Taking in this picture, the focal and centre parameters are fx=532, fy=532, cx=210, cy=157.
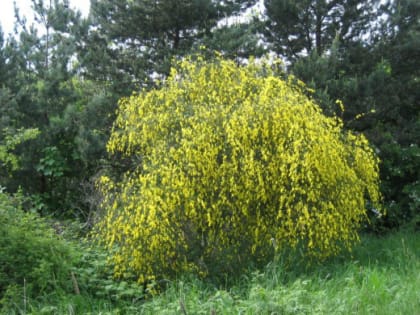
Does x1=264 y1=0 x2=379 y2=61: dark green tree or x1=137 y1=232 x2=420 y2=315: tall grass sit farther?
x1=264 y1=0 x2=379 y2=61: dark green tree

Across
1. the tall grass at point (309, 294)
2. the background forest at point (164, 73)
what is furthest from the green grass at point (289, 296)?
the background forest at point (164, 73)

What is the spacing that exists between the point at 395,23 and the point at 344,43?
0.94m

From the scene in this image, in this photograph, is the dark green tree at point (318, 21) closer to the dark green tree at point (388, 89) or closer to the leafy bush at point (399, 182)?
the dark green tree at point (388, 89)

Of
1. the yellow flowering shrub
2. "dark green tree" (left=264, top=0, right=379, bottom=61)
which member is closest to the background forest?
"dark green tree" (left=264, top=0, right=379, bottom=61)

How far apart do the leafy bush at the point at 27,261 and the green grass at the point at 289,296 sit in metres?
0.16

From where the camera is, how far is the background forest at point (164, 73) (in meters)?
9.19

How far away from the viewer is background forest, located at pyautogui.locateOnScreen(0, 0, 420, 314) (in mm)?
9188

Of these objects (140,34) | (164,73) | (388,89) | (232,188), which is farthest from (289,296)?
(140,34)

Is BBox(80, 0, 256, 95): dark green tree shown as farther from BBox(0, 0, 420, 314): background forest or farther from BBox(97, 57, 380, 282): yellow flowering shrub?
BBox(97, 57, 380, 282): yellow flowering shrub

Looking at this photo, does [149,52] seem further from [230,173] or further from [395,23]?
[230,173]

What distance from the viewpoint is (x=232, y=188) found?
5.38 meters

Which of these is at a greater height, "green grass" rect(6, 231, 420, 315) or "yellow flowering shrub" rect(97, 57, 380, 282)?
"yellow flowering shrub" rect(97, 57, 380, 282)

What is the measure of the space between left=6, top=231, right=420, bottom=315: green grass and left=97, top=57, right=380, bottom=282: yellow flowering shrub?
35 cm

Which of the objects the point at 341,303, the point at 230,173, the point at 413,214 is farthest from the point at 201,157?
the point at 413,214
